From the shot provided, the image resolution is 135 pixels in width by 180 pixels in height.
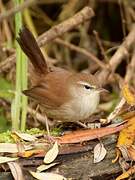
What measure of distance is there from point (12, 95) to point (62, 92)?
82 cm

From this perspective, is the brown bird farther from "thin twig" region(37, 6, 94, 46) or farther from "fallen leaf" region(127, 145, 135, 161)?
"thin twig" region(37, 6, 94, 46)

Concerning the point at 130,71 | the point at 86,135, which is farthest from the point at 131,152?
the point at 130,71

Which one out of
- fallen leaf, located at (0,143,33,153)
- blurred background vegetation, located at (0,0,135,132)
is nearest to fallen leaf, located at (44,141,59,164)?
fallen leaf, located at (0,143,33,153)

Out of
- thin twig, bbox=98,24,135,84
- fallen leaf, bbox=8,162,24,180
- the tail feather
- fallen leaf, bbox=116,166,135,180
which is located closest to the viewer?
fallen leaf, bbox=8,162,24,180

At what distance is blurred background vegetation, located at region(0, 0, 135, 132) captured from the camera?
444cm

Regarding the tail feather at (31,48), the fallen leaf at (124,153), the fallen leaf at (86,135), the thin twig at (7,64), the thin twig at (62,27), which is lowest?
the fallen leaf at (124,153)

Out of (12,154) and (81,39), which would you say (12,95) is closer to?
(12,154)

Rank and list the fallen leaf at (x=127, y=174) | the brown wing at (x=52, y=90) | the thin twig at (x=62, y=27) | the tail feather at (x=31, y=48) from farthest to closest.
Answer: the thin twig at (x=62, y=27) < the tail feather at (x=31, y=48) < the brown wing at (x=52, y=90) < the fallen leaf at (x=127, y=174)

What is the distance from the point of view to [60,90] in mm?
3283

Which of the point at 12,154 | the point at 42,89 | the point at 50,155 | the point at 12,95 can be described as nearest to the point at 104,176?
the point at 50,155

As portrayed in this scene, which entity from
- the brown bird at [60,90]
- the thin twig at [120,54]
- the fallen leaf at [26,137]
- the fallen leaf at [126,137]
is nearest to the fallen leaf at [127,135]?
the fallen leaf at [126,137]

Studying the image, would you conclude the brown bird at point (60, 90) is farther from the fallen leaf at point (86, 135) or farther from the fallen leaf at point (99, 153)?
the fallen leaf at point (99, 153)

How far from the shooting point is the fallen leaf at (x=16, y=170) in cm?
275

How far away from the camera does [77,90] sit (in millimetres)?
3262
